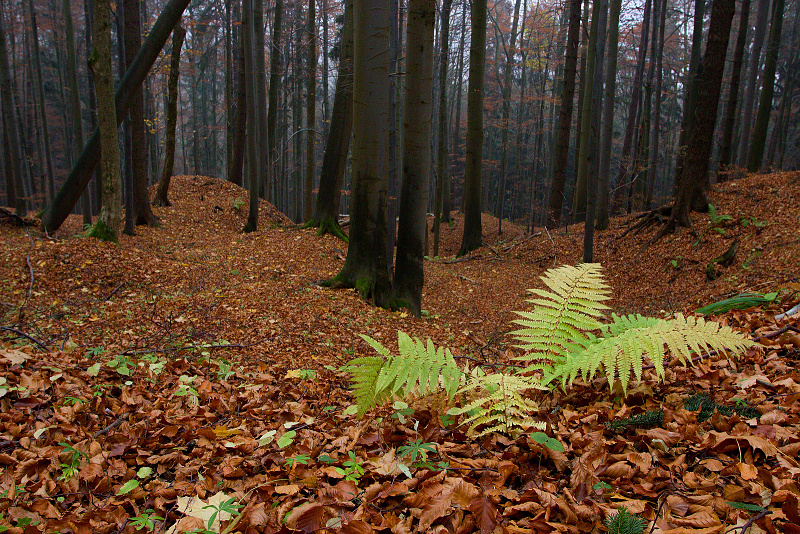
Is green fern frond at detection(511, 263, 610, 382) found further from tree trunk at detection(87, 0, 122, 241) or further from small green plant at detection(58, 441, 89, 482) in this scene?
tree trunk at detection(87, 0, 122, 241)

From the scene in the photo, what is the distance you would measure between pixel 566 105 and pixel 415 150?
8.93 m

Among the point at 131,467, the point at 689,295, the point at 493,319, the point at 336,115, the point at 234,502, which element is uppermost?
the point at 336,115

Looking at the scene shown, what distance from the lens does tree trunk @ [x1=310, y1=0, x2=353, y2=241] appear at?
34.6 feet

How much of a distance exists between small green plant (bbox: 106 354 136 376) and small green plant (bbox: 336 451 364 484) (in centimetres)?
231

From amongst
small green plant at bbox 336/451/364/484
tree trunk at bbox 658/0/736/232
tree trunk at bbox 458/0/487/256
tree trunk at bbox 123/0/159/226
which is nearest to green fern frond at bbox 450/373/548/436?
small green plant at bbox 336/451/364/484

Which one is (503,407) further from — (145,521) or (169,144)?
(169,144)

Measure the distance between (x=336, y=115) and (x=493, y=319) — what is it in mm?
6337

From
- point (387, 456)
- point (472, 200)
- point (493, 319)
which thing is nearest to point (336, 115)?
point (472, 200)

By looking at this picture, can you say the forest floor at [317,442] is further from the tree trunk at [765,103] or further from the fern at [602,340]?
the tree trunk at [765,103]

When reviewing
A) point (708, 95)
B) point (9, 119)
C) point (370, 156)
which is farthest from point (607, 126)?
point (9, 119)

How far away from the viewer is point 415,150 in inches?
270

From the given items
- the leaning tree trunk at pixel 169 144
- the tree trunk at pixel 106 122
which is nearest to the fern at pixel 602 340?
the tree trunk at pixel 106 122

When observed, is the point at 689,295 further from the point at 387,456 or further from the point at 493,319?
the point at 387,456

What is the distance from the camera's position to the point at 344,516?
5.21ft
